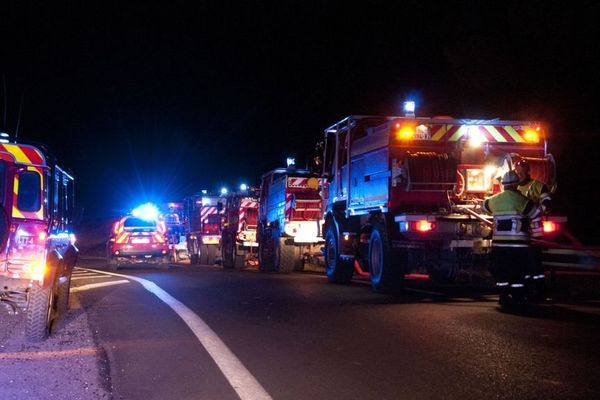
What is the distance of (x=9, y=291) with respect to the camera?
7.27 m

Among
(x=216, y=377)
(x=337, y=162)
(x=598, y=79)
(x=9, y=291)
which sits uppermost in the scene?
(x=598, y=79)

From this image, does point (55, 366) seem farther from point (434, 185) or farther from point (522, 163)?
point (522, 163)

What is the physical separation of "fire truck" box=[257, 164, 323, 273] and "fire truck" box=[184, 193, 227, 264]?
6990mm

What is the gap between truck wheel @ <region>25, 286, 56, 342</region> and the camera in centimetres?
745

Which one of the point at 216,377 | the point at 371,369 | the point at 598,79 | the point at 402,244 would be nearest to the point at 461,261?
the point at 402,244

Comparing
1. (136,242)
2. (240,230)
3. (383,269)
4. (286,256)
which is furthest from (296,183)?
(383,269)

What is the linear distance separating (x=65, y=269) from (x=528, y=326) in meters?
5.89

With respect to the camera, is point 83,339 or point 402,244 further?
point 402,244

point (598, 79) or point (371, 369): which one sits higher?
point (598, 79)

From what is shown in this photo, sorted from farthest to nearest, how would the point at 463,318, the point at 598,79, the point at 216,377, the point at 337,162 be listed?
the point at 598,79, the point at 337,162, the point at 463,318, the point at 216,377

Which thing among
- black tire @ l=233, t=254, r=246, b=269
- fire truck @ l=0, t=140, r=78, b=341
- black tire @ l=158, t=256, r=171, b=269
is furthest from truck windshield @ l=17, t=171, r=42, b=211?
black tire @ l=233, t=254, r=246, b=269

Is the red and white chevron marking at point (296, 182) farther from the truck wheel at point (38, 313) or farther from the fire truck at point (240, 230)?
the truck wheel at point (38, 313)

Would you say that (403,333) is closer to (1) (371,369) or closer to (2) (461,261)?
(1) (371,369)

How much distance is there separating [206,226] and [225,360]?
22628mm
